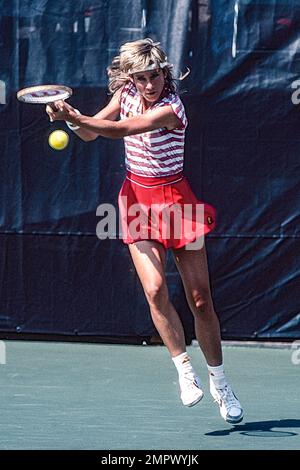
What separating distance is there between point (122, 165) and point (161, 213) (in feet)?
6.11

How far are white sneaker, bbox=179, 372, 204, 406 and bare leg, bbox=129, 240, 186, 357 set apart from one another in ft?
0.38

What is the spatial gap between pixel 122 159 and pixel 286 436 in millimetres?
2538

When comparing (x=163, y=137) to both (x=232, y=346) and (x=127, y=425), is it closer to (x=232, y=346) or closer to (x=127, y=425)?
(x=127, y=425)

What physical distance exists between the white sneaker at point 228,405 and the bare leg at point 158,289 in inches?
9.5

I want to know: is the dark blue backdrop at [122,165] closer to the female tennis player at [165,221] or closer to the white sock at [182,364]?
the female tennis player at [165,221]

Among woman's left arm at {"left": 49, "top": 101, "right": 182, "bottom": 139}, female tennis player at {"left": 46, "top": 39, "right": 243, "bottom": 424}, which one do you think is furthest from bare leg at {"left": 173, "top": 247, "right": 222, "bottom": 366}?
woman's left arm at {"left": 49, "top": 101, "right": 182, "bottom": 139}

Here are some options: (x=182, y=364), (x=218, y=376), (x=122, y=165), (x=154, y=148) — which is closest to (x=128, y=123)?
(x=154, y=148)

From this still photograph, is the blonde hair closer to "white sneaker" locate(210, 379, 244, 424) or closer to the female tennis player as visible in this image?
the female tennis player

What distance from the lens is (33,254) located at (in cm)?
672

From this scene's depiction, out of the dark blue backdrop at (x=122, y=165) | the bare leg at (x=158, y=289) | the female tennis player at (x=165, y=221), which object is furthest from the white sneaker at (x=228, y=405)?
the dark blue backdrop at (x=122, y=165)

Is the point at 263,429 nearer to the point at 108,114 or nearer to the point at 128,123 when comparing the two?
the point at 128,123

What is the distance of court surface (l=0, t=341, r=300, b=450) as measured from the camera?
14.6 ft

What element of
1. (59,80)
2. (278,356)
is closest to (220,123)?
(59,80)

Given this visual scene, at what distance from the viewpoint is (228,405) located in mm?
4754
